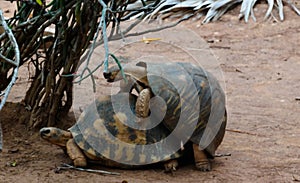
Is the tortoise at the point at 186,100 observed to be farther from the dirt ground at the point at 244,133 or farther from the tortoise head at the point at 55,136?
the tortoise head at the point at 55,136

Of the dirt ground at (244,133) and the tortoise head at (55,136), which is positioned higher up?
the tortoise head at (55,136)

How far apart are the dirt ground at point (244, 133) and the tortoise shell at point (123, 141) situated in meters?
0.09

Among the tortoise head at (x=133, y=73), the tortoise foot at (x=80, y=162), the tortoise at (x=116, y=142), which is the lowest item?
the tortoise foot at (x=80, y=162)

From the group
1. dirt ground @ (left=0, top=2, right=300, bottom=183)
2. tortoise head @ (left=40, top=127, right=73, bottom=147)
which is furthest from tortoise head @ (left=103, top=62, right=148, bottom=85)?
dirt ground @ (left=0, top=2, right=300, bottom=183)

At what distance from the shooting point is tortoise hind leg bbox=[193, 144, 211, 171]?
3.74m

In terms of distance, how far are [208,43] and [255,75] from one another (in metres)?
1.44

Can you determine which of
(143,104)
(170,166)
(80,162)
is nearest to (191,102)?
(143,104)

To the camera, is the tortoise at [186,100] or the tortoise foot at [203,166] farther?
the tortoise foot at [203,166]

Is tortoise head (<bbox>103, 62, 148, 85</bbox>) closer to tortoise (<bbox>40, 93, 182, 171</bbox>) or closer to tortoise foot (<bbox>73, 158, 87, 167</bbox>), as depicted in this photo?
tortoise (<bbox>40, 93, 182, 171</bbox>)

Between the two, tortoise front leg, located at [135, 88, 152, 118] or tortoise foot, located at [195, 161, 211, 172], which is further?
tortoise foot, located at [195, 161, 211, 172]

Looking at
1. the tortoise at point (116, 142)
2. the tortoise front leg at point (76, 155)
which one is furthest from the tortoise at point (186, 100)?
the tortoise front leg at point (76, 155)

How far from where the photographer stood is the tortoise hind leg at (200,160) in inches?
147

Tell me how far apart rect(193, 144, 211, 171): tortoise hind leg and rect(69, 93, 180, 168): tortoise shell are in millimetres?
113

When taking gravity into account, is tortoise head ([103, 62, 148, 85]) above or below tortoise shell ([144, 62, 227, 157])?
above
